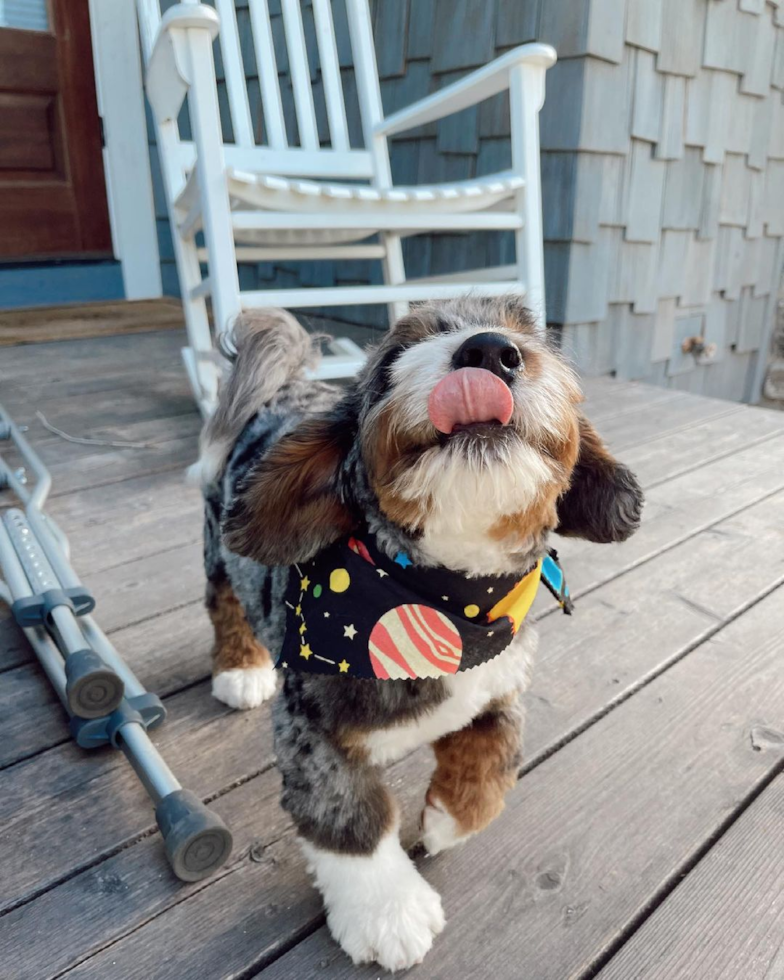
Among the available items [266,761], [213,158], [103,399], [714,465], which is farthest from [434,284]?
[266,761]

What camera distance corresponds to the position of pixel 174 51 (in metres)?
2.17

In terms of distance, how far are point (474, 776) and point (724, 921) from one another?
34cm

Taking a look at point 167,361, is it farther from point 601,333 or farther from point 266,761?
point 266,761

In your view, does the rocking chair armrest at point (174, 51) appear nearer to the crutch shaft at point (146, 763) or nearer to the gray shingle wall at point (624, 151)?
the gray shingle wall at point (624, 151)

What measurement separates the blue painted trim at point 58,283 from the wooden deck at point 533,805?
286 cm

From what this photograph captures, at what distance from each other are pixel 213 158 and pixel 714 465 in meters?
1.76

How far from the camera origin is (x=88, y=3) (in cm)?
420

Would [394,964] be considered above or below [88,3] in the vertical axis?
below

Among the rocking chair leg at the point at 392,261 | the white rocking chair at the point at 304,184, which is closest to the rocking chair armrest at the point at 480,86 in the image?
the white rocking chair at the point at 304,184

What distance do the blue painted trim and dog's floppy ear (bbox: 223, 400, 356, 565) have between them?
3.99 m

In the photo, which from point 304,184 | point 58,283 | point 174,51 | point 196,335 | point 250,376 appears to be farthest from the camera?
point 58,283

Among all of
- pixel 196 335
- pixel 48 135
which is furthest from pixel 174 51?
pixel 48 135

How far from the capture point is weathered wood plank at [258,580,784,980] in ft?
3.10

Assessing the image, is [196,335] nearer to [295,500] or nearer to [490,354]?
[295,500]
